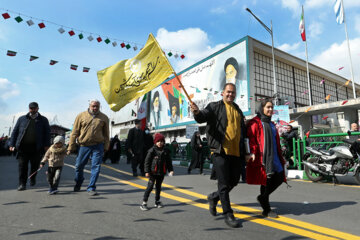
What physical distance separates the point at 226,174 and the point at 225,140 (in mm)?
432

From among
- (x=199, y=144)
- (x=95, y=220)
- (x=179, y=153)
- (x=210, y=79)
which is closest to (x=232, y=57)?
(x=210, y=79)

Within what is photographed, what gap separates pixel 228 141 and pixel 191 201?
1741 mm

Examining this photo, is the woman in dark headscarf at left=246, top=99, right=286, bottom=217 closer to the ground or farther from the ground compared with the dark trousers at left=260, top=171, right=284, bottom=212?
farther from the ground

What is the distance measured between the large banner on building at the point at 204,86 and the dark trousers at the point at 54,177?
11.7 metres

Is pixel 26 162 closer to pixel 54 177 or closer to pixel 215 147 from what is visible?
pixel 54 177

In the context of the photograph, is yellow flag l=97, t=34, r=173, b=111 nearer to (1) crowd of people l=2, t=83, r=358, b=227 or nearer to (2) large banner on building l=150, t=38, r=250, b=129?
Answer: (1) crowd of people l=2, t=83, r=358, b=227

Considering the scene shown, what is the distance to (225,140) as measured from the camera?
3242 millimetres

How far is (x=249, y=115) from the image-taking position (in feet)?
66.1

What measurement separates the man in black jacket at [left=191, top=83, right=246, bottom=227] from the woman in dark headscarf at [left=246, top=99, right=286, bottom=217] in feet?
0.54

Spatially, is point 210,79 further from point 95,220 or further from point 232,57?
point 95,220

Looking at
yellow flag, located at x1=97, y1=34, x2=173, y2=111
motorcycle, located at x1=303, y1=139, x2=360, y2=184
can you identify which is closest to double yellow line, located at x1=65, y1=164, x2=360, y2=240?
yellow flag, located at x1=97, y1=34, x2=173, y2=111

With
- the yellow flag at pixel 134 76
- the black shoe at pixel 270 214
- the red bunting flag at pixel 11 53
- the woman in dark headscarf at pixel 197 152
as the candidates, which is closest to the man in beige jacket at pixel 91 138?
the yellow flag at pixel 134 76

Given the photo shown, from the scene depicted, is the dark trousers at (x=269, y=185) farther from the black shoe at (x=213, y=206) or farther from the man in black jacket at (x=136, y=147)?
the man in black jacket at (x=136, y=147)

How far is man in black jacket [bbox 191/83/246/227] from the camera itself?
10.5ft
